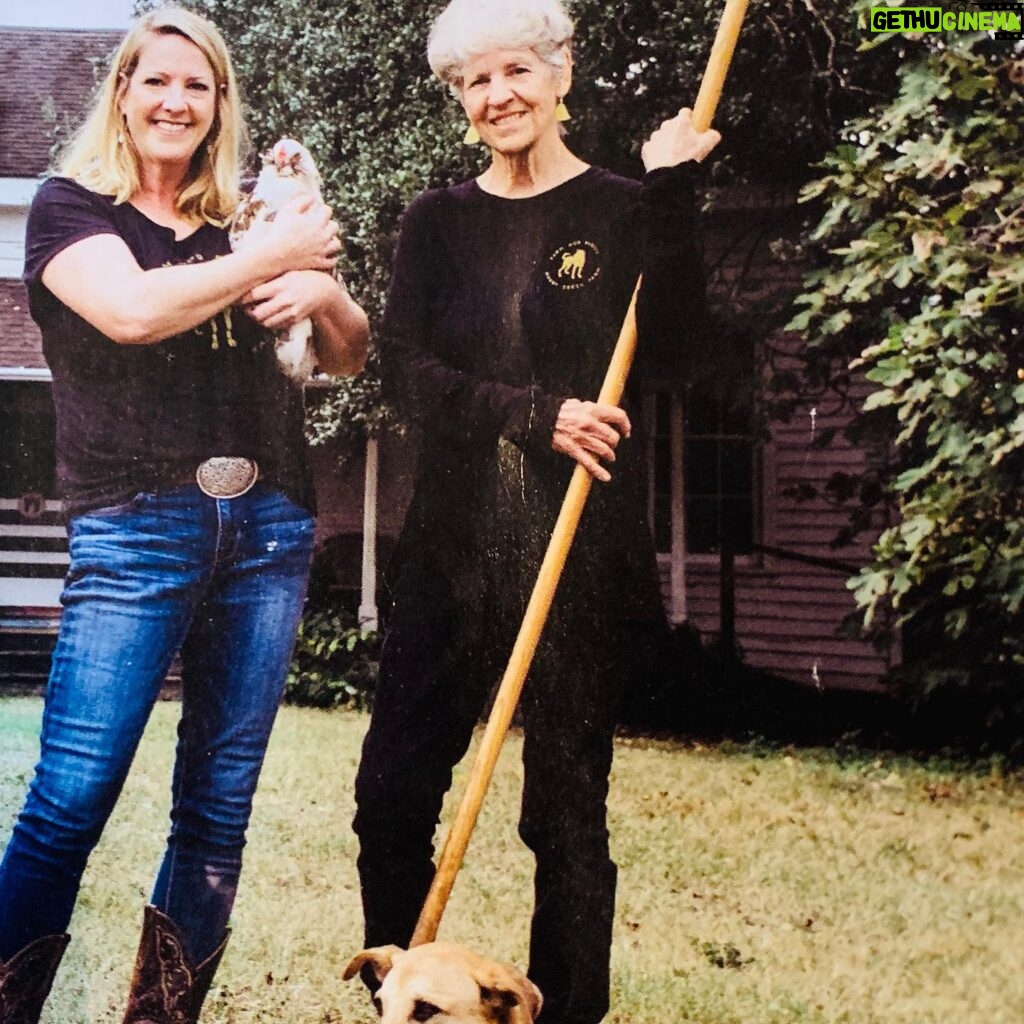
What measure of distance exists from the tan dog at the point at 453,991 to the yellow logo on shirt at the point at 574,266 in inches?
56.2

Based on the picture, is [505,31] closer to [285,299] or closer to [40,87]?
[285,299]

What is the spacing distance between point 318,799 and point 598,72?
1860 millimetres

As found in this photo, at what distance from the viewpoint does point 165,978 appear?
2674 mm

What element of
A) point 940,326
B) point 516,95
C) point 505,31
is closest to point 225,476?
point 516,95

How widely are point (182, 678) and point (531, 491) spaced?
904 millimetres

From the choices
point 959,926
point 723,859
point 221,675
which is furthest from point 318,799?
point 959,926

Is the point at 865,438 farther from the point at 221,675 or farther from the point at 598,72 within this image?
the point at 221,675

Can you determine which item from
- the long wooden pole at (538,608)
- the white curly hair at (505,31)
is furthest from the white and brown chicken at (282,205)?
the long wooden pole at (538,608)

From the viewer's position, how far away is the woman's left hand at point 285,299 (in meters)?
2.66

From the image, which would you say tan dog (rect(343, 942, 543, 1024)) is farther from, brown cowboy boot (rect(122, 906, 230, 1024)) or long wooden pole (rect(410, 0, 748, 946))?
brown cowboy boot (rect(122, 906, 230, 1024))

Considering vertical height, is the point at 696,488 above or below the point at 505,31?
below

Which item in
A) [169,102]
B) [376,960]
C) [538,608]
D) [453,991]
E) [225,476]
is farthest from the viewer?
[169,102]

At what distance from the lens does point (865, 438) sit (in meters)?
2.77

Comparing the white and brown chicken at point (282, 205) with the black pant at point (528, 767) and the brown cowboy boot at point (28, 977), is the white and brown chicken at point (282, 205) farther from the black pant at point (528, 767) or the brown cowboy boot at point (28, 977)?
the brown cowboy boot at point (28, 977)
